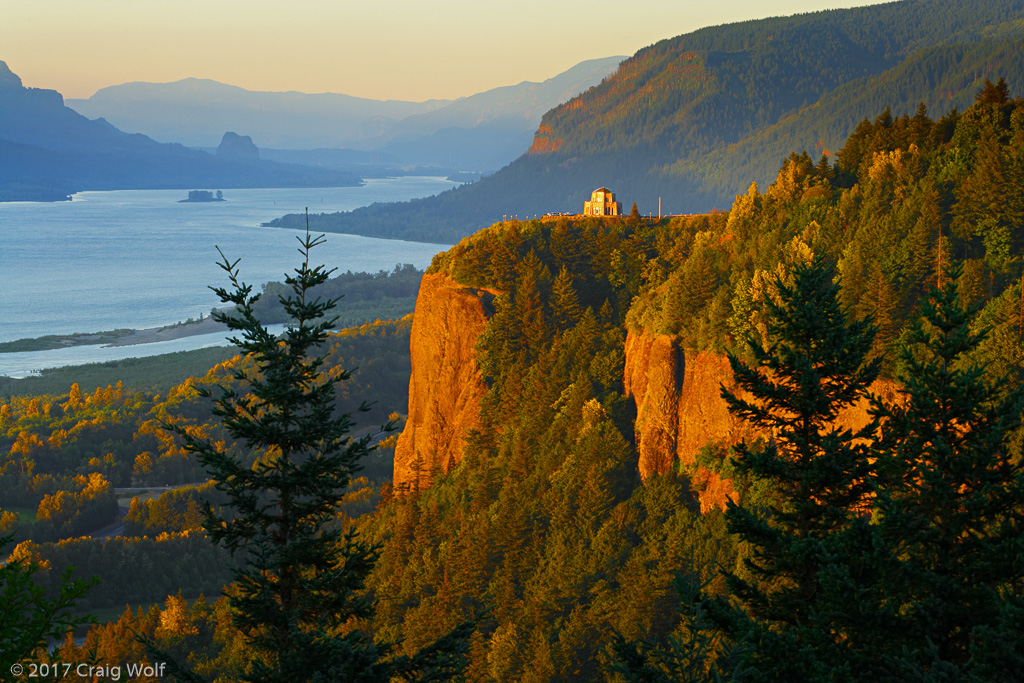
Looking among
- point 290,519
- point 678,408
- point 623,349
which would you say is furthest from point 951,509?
point 623,349

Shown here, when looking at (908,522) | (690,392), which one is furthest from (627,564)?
(908,522)

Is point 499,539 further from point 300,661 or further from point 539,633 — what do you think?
point 300,661

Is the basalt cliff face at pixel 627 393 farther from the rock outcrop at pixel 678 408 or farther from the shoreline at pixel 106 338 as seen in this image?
the shoreline at pixel 106 338

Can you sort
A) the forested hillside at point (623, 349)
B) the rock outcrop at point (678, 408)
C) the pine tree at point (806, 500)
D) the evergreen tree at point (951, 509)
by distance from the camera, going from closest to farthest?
1. the pine tree at point (806, 500)
2. the evergreen tree at point (951, 509)
3. the forested hillside at point (623, 349)
4. the rock outcrop at point (678, 408)

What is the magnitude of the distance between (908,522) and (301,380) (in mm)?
12019

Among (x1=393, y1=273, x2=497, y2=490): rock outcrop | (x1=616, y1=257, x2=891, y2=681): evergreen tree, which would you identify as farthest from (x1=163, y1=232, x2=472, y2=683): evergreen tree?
(x1=393, y1=273, x2=497, y2=490): rock outcrop

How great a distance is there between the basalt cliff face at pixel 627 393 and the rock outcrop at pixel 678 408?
6 centimetres

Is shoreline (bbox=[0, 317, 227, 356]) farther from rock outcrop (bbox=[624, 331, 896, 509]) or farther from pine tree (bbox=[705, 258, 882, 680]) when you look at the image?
pine tree (bbox=[705, 258, 882, 680])

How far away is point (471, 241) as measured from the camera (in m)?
78.8

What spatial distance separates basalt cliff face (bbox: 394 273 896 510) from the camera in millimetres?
57625

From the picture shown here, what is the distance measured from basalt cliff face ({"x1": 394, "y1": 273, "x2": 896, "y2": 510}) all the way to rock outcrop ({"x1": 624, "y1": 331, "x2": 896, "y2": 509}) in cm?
6

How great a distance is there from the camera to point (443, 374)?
257 feet

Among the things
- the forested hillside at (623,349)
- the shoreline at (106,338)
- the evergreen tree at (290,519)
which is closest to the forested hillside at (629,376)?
the forested hillside at (623,349)

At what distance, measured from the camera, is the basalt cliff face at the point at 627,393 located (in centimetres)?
5762
